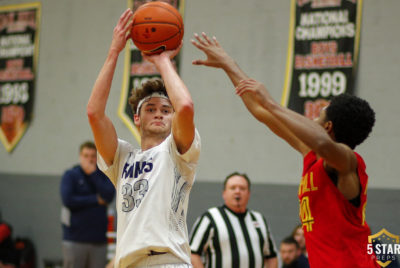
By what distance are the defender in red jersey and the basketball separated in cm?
57

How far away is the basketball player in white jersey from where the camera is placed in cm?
301

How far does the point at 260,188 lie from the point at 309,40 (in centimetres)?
228

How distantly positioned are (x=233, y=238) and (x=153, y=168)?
2734 mm

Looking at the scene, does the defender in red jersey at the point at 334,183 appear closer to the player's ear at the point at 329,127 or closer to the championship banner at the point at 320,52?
the player's ear at the point at 329,127

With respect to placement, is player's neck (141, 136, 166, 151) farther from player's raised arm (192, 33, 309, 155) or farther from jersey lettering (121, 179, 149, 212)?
player's raised arm (192, 33, 309, 155)

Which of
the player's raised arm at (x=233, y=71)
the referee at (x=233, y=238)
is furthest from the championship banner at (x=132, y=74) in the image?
the player's raised arm at (x=233, y=71)

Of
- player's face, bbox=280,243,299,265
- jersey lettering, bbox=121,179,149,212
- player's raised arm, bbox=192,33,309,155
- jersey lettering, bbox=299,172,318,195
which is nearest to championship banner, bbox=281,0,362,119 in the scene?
player's face, bbox=280,243,299,265

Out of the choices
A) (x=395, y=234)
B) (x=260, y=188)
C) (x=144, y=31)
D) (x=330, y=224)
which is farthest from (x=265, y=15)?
(x=330, y=224)

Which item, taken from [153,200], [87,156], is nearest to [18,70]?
[87,156]

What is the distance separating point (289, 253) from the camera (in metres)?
6.52

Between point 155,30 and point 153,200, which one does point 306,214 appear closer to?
point 153,200

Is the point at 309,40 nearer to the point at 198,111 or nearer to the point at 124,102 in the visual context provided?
the point at 198,111

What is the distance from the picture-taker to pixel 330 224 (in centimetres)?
322

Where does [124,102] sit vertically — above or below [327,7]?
below
